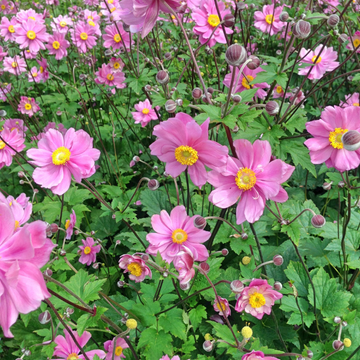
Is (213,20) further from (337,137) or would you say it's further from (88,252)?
(88,252)

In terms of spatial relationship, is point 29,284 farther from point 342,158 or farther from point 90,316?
point 342,158

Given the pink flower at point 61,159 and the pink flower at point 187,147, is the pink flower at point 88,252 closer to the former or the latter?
the pink flower at point 61,159

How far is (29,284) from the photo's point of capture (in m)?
0.80

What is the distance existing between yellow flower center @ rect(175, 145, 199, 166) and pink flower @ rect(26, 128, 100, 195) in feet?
1.81

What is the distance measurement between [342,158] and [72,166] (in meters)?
1.49

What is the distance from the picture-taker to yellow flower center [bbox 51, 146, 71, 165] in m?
1.65

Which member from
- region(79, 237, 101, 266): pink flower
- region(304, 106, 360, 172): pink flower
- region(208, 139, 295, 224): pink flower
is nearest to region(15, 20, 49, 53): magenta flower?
region(79, 237, 101, 266): pink flower

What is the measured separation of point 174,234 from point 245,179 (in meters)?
0.58

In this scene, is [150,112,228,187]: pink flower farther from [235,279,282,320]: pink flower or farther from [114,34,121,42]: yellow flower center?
[114,34,121,42]: yellow flower center

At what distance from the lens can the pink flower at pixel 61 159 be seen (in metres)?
1.63

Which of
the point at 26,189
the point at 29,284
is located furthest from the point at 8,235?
the point at 26,189

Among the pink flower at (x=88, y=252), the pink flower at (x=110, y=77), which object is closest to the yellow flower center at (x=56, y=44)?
the pink flower at (x=110, y=77)

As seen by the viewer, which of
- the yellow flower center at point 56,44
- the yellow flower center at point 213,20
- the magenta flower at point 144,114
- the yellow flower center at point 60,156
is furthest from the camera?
the yellow flower center at point 56,44

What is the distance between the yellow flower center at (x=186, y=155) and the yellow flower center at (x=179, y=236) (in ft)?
1.59
